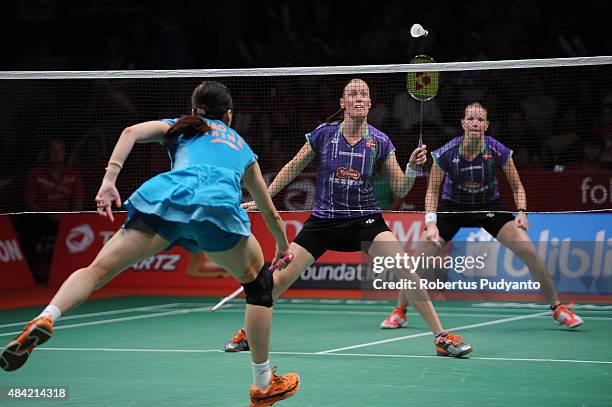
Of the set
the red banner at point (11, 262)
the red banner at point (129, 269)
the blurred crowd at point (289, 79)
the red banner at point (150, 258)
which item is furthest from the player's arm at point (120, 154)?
the red banner at point (11, 262)

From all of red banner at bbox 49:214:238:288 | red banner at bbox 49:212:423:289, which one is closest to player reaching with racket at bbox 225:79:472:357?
red banner at bbox 49:212:423:289

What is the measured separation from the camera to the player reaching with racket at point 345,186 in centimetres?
951

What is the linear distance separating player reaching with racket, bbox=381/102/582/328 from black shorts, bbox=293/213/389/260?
1252mm

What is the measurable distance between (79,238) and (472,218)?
6.30 meters

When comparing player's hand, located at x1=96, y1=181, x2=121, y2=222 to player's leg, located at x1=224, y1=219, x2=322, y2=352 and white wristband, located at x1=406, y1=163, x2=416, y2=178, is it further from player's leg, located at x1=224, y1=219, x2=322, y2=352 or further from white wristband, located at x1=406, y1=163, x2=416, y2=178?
white wristband, located at x1=406, y1=163, x2=416, y2=178

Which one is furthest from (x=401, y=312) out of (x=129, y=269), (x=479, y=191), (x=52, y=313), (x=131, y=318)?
(x=52, y=313)

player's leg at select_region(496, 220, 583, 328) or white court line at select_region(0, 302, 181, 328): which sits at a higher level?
player's leg at select_region(496, 220, 583, 328)

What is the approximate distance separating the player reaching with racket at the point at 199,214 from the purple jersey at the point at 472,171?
4.53m

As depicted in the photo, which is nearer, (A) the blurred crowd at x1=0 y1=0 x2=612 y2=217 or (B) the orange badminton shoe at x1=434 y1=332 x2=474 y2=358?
(B) the orange badminton shoe at x1=434 y1=332 x2=474 y2=358

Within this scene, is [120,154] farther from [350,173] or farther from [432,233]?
[432,233]

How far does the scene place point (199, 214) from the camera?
6176mm

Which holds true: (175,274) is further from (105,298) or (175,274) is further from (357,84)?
(357,84)

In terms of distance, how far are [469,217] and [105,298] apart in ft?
17.9

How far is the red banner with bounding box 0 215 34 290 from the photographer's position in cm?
1477
